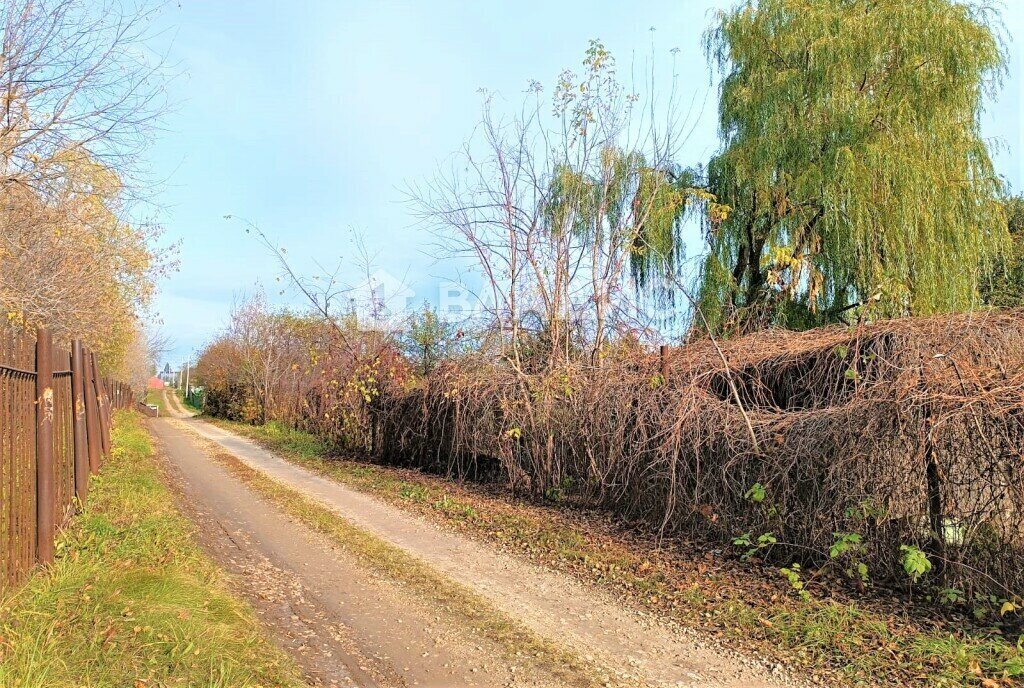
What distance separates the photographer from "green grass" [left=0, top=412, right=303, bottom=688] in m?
3.30

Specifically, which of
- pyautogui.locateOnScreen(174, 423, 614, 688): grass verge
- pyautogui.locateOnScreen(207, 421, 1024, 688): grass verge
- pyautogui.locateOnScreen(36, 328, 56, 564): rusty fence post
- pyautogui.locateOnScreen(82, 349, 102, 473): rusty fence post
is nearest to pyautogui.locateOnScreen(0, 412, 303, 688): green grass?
pyautogui.locateOnScreen(36, 328, 56, 564): rusty fence post

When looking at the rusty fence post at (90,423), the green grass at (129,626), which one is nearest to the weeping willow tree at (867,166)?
the green grass at (129,626)

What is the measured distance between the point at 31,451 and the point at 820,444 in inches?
262

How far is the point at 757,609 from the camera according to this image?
5305 mm

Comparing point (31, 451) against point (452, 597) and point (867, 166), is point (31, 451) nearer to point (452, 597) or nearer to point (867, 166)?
point (452, 597)

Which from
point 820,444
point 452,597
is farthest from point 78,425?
point 820,444

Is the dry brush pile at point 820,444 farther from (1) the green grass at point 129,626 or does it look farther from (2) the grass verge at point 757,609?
(1) the green grass at point 129,626

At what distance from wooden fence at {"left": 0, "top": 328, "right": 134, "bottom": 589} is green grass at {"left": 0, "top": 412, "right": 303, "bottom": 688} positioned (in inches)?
8.7

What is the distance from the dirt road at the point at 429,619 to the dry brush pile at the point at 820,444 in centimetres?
189

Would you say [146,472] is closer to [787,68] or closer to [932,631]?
[932,631]

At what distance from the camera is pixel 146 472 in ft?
36.7

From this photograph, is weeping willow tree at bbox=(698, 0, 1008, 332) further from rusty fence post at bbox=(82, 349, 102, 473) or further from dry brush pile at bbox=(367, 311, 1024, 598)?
rusty fence post at bbox=(82, 349, 102, 473)

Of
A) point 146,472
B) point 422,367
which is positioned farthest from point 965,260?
point 146,472

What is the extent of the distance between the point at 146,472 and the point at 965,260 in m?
15.1
